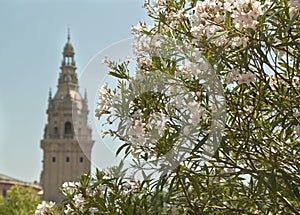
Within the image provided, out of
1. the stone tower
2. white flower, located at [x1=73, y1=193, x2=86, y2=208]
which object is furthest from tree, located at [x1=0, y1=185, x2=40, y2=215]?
white flower, located at [x1=73, y1=193, x2=86, y2=208]

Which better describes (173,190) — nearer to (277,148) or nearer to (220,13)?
(277,148)

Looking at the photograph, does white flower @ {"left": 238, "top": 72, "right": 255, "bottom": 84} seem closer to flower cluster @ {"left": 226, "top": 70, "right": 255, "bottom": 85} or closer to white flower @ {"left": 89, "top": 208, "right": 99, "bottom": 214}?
flower cluster @ {"left": 226, "top": 70, "right": 255, "bottom": 85}

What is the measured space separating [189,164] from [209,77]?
51 cm

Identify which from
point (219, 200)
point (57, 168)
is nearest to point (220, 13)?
point (219, 200)

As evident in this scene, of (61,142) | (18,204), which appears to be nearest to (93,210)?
(18,204)

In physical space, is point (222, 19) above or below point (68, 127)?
below

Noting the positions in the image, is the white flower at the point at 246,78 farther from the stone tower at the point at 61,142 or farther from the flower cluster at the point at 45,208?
the stone tower at the point at 61,142

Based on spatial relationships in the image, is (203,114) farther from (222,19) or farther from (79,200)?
(79,200)

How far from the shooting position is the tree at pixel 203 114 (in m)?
3.28

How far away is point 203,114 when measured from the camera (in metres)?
3.30

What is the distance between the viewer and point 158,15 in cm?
365

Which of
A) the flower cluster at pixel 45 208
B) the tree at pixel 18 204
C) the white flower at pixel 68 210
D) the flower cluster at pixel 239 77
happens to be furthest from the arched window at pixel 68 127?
the flower cluster at pixel 239 77

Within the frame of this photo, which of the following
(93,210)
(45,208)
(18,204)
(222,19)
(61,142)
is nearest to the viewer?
(222,19)

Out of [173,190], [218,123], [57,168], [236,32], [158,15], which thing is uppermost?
[57,168]
